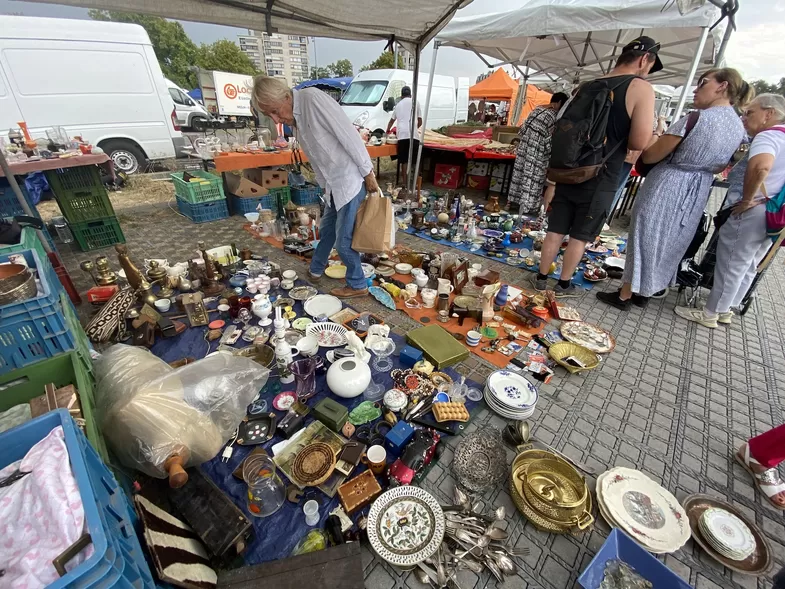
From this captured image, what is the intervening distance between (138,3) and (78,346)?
316cm

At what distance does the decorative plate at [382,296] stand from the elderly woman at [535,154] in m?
2.60

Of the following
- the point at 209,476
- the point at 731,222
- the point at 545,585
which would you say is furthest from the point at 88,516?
the point at 731,222

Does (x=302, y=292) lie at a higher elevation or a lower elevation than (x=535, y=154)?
lower

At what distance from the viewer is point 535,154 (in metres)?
4.76

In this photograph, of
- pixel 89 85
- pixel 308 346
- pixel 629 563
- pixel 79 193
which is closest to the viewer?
pixel 629 563

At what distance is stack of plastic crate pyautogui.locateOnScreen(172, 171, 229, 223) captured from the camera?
4980mm

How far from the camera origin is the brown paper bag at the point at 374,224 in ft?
9.38

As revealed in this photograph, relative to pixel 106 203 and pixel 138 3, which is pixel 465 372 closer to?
pixel 138 3

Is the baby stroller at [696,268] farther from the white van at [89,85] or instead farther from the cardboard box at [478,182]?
the white van at [89,85]

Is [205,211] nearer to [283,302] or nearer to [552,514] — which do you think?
[283,302]

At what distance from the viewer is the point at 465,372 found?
2514mm

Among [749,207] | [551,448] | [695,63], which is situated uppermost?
[695,63]

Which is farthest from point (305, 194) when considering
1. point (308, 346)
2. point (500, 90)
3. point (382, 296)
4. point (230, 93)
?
point (500, 90)

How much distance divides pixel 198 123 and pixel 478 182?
910 centimetres
